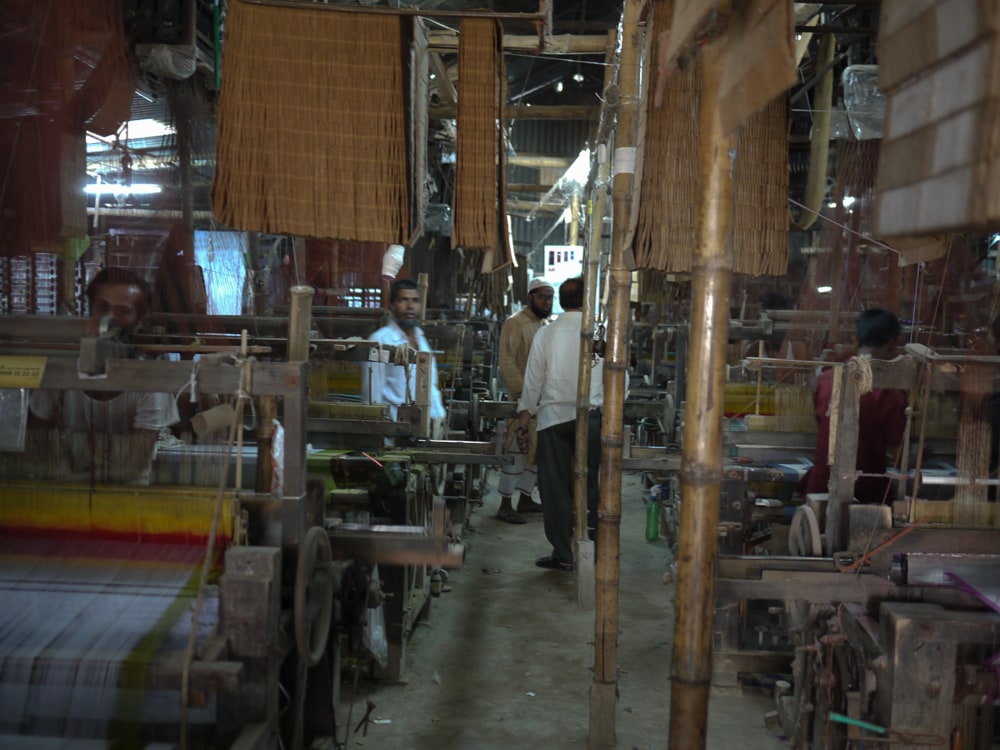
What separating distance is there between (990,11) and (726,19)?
0.63m

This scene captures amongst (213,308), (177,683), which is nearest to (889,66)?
(177,683)

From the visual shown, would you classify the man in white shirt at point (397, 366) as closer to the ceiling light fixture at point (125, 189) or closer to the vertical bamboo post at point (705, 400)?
the ceiling light fixture at point (125, 189)

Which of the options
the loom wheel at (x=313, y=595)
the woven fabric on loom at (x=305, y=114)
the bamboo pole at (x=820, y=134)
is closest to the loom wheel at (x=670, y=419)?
the bamboo pole at (x=820, y=134)

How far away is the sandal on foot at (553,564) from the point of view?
6.66m

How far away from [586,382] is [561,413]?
33.2 inches

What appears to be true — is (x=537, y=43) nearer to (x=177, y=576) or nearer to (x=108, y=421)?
(x=108, y=421)

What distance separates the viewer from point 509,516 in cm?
843

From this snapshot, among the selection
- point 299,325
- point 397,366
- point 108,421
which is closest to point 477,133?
point 299,325

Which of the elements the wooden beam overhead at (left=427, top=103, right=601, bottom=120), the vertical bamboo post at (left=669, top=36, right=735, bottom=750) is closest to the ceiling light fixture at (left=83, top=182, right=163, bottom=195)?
the wooden beam overhead at (left=427, top=103, right=601, bottom=120)

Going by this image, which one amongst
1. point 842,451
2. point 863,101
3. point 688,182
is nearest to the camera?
point 842,451

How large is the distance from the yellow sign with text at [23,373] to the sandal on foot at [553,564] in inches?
183

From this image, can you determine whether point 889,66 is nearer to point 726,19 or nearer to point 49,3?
point 726,19

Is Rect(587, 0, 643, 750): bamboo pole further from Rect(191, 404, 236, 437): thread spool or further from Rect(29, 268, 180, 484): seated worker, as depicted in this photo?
Rect(29, 268, 180, 484): seated worker

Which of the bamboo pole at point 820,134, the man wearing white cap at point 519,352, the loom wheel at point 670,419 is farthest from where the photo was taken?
the man wearing white cap at point 519,352
